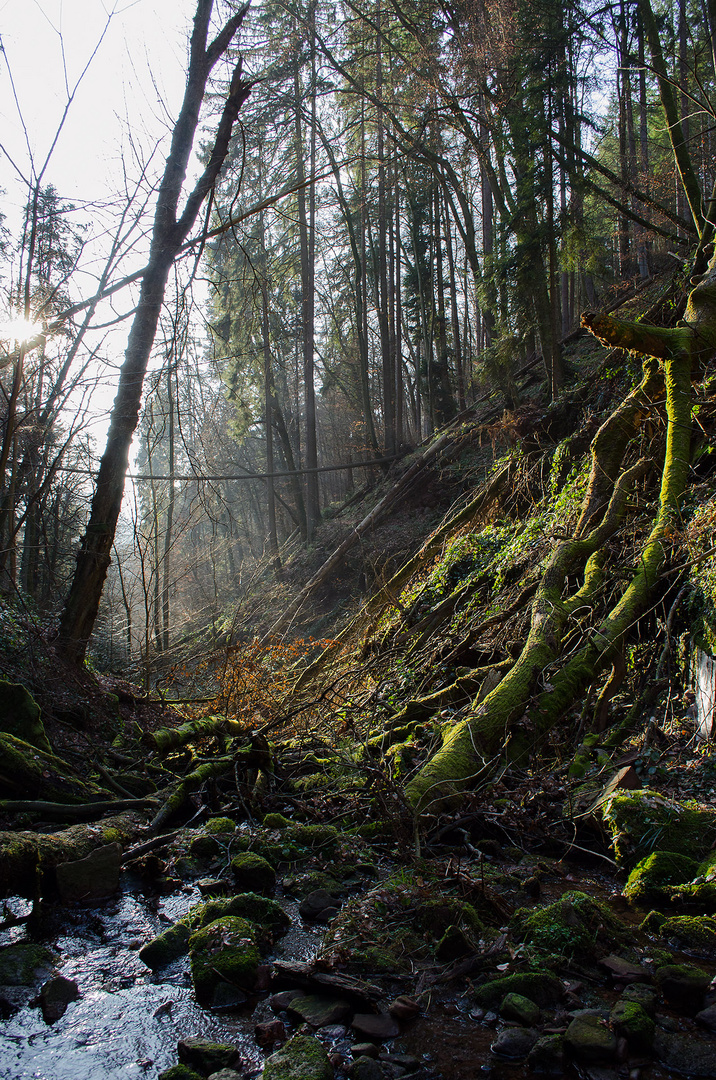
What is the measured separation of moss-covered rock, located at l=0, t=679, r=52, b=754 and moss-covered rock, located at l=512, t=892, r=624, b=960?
4040 mm

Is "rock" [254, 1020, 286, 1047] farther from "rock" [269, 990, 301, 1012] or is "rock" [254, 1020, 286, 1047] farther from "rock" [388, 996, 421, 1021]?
"rock" [388, 996, 421, 1021]

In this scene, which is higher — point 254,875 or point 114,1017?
point 114,1017

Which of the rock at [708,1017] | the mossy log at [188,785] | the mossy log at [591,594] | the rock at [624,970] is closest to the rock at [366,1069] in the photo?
the rock at [624,970]

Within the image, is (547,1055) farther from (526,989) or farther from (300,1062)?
(300,1062)

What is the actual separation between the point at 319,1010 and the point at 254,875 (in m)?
1.31

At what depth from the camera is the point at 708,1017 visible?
2.34 metres

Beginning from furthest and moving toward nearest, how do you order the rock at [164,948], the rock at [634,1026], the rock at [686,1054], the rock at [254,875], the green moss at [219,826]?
1. the green moss at [219,826]
2. the rock at [254,875]
3. the rock at [164,948]
4. the rock at [634,1026]
5. the rock at [686,1054]

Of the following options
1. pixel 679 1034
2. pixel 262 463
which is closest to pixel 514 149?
pixel 679 1034

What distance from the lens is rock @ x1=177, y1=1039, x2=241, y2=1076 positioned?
225cm

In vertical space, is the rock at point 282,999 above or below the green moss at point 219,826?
above

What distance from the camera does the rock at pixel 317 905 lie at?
3.43m

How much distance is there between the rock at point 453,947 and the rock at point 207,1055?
104cm

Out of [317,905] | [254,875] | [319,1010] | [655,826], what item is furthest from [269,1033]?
[655,826]

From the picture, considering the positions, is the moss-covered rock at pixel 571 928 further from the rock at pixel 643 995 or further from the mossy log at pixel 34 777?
the mossy log at pixel 34 777
